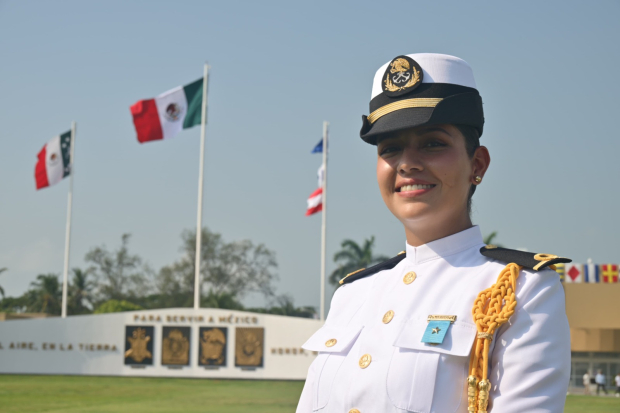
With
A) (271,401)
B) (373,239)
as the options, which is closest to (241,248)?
(373,239)

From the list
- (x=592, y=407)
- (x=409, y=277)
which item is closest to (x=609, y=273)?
(x=592, y=407)

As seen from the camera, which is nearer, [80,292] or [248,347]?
[248,347]

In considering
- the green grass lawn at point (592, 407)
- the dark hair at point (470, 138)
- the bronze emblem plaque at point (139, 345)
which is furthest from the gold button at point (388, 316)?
the bronze emblem plaque at point (139, 345)

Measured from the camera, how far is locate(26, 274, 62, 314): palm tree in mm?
41750

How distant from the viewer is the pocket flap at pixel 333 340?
1.88 m

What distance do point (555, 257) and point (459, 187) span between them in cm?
27

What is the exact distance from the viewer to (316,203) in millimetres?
23266

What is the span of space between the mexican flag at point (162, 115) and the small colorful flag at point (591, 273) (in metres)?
15.5

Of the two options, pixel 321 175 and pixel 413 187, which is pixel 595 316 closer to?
pixel 321 175

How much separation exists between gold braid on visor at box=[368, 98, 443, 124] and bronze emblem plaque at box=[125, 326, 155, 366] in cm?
2203

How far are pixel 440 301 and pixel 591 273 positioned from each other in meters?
26.9

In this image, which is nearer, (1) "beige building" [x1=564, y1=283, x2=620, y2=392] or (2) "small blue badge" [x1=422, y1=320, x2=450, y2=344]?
(2) "small blue badge" [x1=422, y1=320, x2=450, y2=344]

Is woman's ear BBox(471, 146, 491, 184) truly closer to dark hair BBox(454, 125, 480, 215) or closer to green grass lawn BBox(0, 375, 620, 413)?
dark hair BBox(454, 125, 480, 215)

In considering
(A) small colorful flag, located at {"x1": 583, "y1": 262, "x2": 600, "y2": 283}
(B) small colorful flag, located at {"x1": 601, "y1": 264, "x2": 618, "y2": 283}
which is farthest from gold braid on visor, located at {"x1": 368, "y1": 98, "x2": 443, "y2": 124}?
(B) small colorful flag, located at {"x1": 601, "y1": 264, "x2": 618, "y2": 283}
